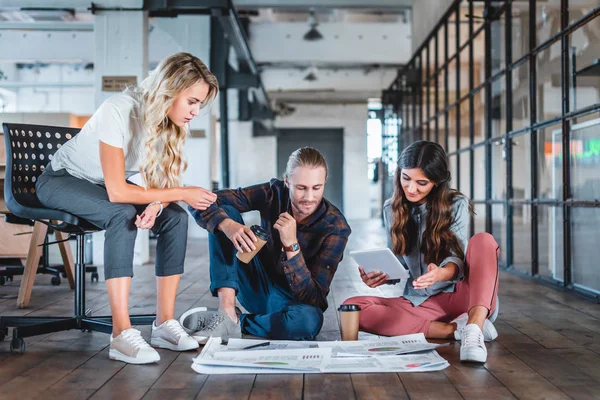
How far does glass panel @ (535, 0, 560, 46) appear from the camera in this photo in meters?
3.70

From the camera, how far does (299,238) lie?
215 cm

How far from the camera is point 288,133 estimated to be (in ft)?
54.5

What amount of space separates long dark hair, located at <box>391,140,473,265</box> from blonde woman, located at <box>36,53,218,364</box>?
24.8 inches

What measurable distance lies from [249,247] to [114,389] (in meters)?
0.56

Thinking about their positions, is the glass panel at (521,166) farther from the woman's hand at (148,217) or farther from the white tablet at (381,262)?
the woman's hand at (148,217)

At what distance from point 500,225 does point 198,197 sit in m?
3.39

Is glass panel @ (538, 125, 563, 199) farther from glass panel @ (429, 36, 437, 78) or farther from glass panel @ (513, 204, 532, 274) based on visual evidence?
glass panel @ (429, 36, 437, 78)

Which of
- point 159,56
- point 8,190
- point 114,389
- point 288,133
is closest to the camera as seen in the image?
point 114,389

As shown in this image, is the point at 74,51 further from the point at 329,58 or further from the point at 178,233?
the point at 178,233

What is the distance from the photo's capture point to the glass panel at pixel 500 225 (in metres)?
4.75

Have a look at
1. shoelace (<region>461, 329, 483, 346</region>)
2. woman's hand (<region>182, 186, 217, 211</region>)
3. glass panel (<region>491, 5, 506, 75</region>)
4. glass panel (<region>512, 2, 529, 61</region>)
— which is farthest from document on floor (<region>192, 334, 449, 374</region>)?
glass panel (<region>491, 5, 506, 75</region>)

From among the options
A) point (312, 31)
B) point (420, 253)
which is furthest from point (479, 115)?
point (312, 31)

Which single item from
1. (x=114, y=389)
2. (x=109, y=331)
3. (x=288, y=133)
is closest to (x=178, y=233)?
(x=109, y=331)

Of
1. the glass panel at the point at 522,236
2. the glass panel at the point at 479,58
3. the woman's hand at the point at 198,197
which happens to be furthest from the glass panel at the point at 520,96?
the woman's hand at the point at 198,197
